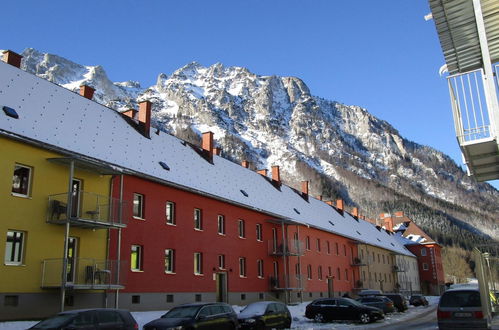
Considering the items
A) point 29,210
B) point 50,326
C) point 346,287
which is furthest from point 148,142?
point 346,287

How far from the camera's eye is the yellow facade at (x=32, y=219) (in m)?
18.6

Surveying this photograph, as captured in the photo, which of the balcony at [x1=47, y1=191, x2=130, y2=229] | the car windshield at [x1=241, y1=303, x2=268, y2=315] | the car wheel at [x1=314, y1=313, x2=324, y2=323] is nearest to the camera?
the balcony at [x1=47, y1=191, x2=130, y2=229]

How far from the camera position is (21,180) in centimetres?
1994

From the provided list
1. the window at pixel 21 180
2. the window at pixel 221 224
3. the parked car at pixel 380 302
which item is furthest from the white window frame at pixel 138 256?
the parked car at pixel 380 302

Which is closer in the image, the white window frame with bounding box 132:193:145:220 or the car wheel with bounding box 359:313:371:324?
the white window frame with bounding box 132:193:145:220

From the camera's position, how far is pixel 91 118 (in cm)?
2648

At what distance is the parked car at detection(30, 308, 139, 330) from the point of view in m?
13.1

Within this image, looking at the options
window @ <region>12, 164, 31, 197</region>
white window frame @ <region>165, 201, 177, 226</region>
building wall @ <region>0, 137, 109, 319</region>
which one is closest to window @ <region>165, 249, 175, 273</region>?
white window frame @ <region>165, 201, 177, 226</region>

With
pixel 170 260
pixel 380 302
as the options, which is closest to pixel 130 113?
pixel 170 260

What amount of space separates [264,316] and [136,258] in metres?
7.81

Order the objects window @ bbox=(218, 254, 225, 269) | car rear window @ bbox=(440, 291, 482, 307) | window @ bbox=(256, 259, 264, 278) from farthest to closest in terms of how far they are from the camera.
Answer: window @ bbox=(256, 259, 264, 278)
window @ bbox=(218, 254, 225, 269)
car rear window @ bbox=(440, 291, 482, 307)

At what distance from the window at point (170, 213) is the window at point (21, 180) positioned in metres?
9.16

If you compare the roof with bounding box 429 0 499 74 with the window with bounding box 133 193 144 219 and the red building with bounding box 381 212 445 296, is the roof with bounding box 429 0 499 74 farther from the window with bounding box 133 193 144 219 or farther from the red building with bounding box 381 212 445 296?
the red building with bounding box 381 212 445 296

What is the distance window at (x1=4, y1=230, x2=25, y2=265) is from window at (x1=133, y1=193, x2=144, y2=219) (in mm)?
6830
